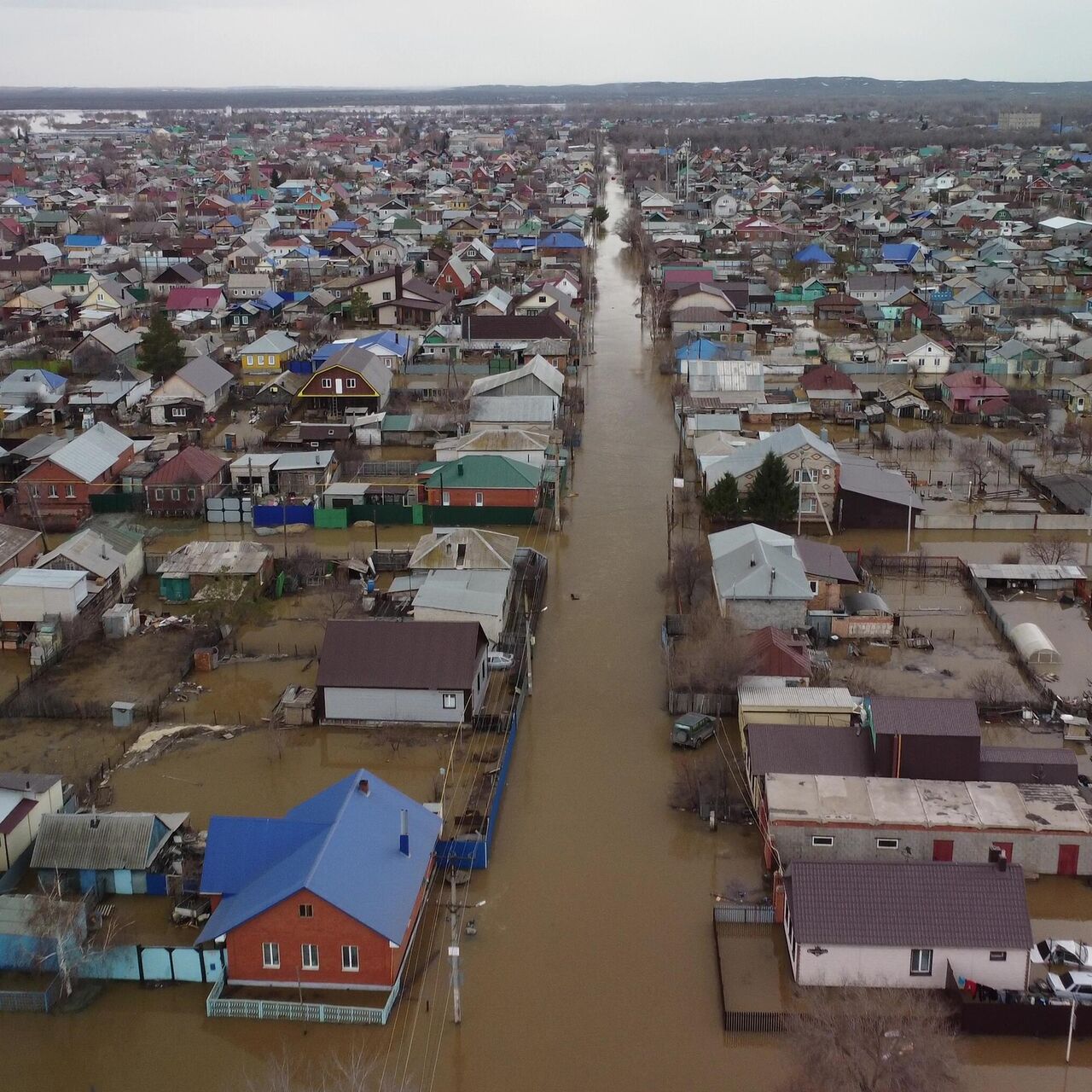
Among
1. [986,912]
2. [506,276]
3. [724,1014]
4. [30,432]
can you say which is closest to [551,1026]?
[724,1014]

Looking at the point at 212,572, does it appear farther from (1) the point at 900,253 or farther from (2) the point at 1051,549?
(1) the point at 900,253

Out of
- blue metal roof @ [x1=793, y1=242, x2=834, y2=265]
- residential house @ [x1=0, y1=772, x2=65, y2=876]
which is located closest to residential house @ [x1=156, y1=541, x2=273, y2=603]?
residential house @ [x1=0, y1=772, x2=65, y2=876]

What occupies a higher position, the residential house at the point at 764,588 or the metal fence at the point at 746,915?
the residential house at the point at 764,588

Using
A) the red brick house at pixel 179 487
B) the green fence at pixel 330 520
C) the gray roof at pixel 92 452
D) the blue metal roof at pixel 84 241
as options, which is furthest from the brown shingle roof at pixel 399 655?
the blue metal roof at pixel 84 241

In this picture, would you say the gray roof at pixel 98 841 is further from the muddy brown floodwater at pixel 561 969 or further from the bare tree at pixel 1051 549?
the bare tree at pixel 1051 549

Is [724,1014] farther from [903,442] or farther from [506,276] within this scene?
[506,276]

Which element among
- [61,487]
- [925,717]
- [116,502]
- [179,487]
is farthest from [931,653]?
[61,487]
